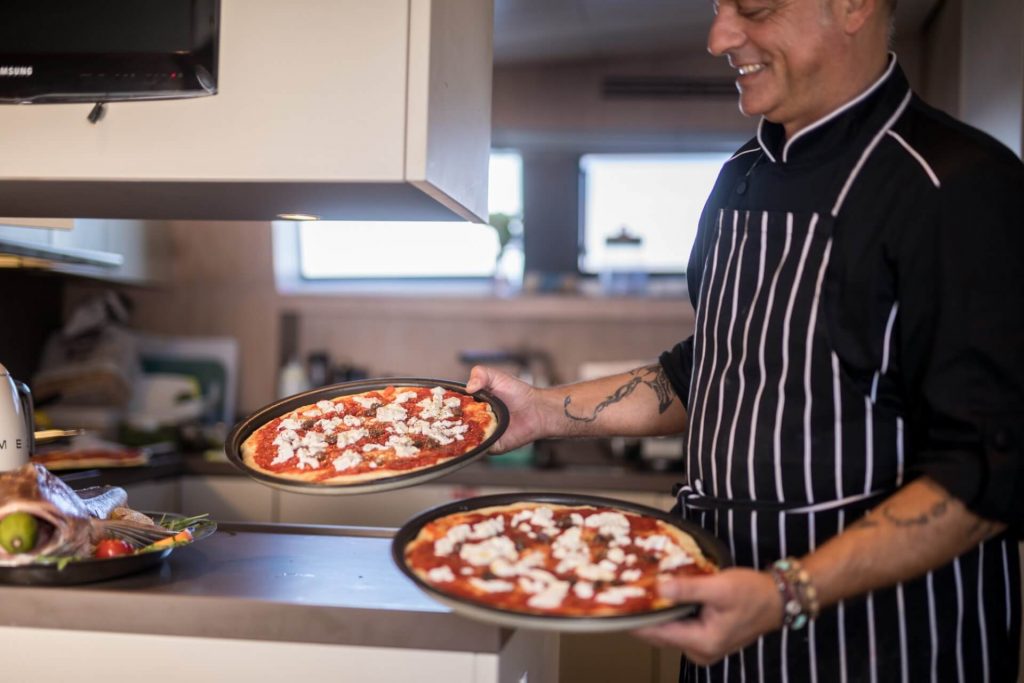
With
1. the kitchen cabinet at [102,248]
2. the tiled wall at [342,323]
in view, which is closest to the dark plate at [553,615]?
the kitchen cabinet at [102,248]

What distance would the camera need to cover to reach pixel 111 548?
1413 mm

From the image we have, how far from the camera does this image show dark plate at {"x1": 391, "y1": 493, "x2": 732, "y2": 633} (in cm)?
109

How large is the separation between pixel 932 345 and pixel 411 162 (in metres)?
0.76

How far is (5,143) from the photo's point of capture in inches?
59.2

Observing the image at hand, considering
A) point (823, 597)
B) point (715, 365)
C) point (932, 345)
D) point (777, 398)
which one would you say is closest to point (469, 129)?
point (715, 365)

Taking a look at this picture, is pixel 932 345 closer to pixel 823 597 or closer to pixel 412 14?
pixel 823 597

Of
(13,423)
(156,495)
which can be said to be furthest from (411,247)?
(13,423)

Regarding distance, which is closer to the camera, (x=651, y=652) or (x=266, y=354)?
(x=651, y=652)

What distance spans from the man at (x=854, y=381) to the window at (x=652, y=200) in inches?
94.3

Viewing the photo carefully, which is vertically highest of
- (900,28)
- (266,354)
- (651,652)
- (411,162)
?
(900,28)

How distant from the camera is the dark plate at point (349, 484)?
4.46 ft

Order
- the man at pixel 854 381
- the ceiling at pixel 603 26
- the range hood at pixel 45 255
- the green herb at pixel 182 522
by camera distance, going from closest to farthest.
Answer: the man at pixel 854 381 < the green herb at pixel 182 522 < the range hood at pixel 45 255 < the ceiling at pixel 603 26

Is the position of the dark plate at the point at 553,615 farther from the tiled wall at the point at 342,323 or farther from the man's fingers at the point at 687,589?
the tiled wall at the point at 342,323

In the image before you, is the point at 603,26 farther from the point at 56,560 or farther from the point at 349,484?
the point at 56,560
